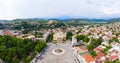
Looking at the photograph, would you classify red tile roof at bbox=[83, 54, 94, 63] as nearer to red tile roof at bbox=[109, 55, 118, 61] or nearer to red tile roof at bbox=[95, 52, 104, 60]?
red tile roof at bbox=[95, 52, 104, 60]

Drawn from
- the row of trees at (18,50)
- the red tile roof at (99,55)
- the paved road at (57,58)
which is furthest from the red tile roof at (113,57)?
the row of trees at (18,50)

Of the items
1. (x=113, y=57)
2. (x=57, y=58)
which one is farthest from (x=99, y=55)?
(x=57, y=58)

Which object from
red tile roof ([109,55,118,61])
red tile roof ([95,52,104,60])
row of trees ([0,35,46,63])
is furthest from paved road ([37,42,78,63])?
red tile roof ([109,55,118,61])

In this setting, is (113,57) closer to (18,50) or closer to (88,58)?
(88,58)

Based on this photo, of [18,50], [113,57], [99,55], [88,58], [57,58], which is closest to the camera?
[113,57]

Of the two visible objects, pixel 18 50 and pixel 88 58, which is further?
pixel 18 50

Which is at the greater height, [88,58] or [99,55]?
[99,55]

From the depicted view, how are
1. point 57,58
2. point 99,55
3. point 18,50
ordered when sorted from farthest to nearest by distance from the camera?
point 57,58
point 18,50
point 99,55

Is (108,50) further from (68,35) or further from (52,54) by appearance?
(68,35)

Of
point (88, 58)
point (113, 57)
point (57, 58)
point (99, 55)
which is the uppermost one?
point (113, 57)

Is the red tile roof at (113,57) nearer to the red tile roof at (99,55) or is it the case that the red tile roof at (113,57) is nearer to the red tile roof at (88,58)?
the red tile roof at (99,55)
